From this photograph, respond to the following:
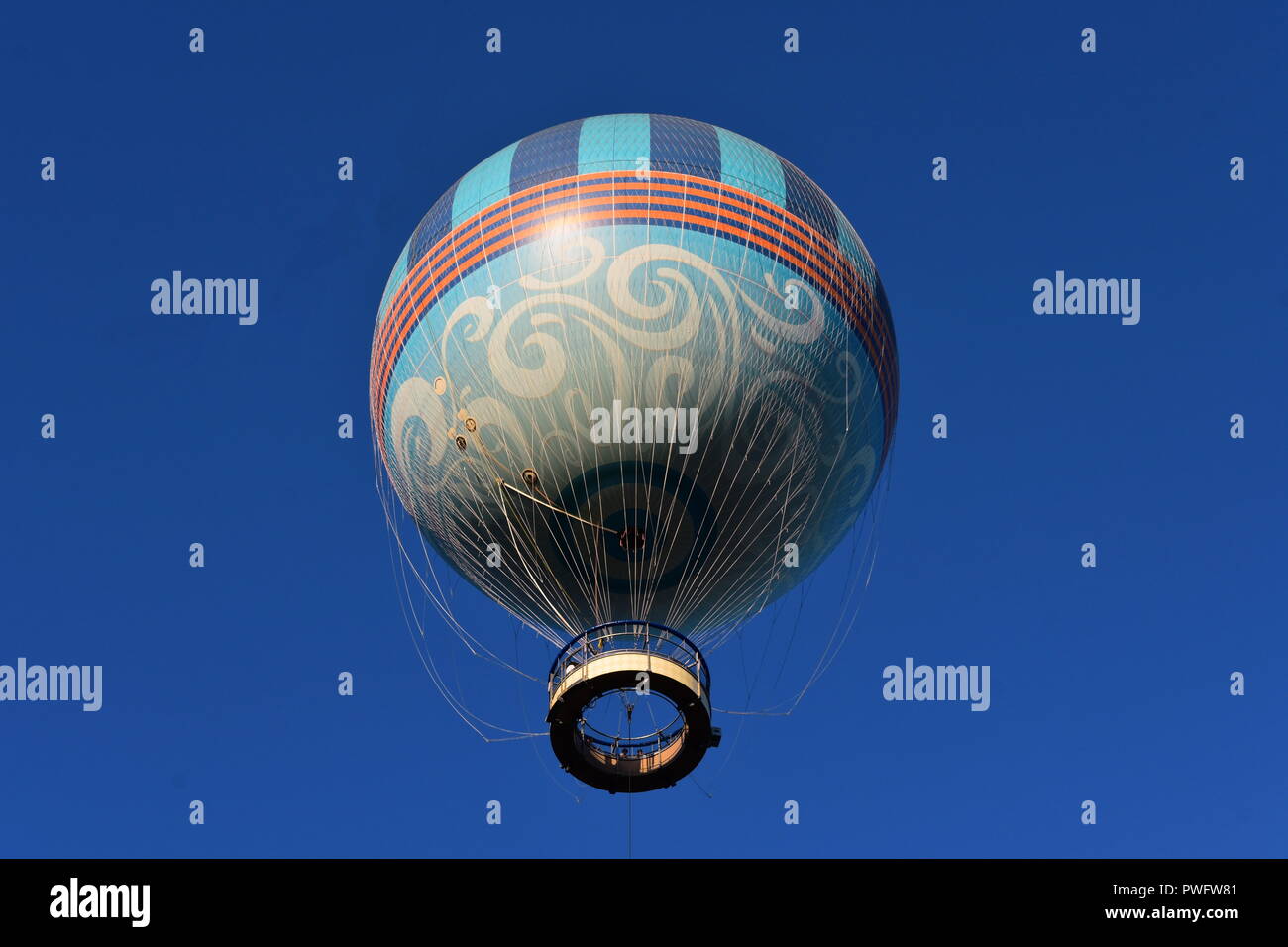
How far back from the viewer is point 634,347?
25.5 metres

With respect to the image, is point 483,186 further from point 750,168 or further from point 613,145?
point 750,168

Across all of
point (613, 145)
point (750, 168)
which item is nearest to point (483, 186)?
point (613, 145)

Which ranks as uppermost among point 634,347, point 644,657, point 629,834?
point 634,347

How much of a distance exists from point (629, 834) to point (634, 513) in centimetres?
471

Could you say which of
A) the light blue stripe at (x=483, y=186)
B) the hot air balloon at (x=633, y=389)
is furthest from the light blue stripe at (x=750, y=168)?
the light blue stripe at (x=483, y=186)

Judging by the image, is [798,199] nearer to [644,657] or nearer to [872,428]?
[872,428]

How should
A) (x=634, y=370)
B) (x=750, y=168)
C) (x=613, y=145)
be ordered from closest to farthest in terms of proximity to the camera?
(x=634, y=370)
(x=613, y=145)
(x=750, y=168)

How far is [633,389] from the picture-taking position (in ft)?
83.8

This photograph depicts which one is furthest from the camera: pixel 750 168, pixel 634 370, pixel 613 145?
pixel 750 168

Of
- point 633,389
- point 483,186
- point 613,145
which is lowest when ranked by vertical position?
point 633,389

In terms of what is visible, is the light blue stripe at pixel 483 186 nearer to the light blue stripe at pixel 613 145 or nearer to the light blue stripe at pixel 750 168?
the light blue stripe at pixel 613 145

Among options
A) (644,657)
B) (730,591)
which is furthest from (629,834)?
(730,591)

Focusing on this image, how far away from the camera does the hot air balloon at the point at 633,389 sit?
25672 millimetres

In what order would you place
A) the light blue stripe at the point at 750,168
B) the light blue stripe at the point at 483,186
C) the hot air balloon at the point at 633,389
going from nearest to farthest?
the hot air balloon at the point at 633,389 < the light blue stripe at the point at 750,168 < the light blue stripe at the point at 483,186
